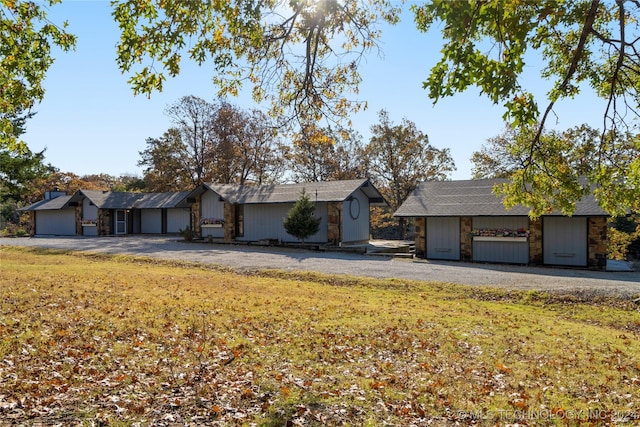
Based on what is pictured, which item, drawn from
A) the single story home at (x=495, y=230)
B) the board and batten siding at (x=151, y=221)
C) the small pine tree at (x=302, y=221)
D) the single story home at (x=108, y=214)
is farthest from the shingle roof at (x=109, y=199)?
the single story home at (x=495, y=230)

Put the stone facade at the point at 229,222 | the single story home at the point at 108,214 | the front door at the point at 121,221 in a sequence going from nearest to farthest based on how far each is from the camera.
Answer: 1. the stone facade at the point at 229,222
2. the single story home at the point at 108,214
3. the front door at the point at 121,221

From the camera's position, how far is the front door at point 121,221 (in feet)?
130

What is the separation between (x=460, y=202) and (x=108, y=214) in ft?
101

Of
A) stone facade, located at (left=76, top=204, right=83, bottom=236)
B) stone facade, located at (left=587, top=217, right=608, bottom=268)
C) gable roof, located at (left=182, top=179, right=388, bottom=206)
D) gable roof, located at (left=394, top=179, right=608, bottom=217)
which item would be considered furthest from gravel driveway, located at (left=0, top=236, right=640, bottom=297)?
stone facade, located at (left=76, top=204, right=83, bottom=236)

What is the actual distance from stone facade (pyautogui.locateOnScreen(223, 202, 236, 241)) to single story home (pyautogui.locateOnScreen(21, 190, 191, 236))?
9131mm

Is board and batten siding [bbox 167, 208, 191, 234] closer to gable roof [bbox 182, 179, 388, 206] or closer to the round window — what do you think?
gable roof [bbox 182, 179, 388, 206]

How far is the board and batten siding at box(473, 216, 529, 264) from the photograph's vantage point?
2059 cm

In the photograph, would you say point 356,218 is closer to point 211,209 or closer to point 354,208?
point 354,208

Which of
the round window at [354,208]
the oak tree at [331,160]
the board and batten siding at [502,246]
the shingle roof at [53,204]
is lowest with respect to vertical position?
the board and batten siding at [502,246]

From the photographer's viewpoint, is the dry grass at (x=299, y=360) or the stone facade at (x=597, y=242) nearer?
the dry grass at (x=299, y=360)

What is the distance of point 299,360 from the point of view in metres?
6.38

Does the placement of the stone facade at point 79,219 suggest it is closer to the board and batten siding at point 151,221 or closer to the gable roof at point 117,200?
the gable roof at point 117,200

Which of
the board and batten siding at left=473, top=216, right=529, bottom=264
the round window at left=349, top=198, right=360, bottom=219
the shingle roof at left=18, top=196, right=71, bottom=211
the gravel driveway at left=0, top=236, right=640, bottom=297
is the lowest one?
the gravel driveway at left=0, top=236, right=640, bottom=297

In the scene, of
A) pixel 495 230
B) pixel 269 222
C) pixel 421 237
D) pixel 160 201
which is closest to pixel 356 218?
pixel 269 222
